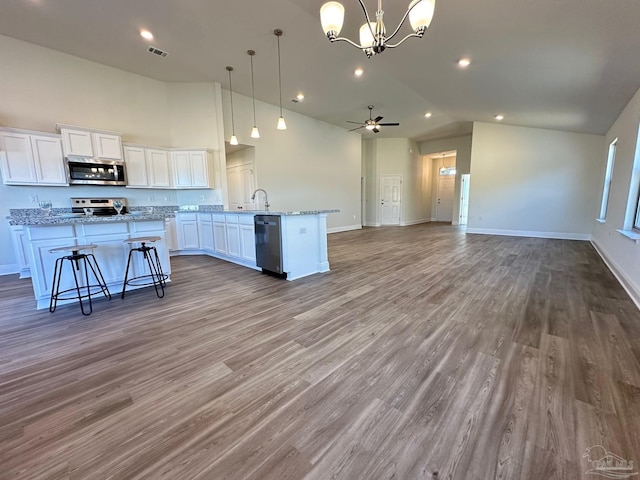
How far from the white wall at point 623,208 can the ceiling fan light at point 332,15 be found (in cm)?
410

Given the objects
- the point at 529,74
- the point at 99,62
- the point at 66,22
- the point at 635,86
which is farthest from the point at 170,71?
the point at 635,86

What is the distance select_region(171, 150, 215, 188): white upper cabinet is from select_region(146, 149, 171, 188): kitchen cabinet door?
13 centimetres

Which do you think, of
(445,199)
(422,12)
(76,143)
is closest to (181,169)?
(76,143)

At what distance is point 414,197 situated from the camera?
11.7m

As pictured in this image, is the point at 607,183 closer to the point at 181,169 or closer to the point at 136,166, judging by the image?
the point at 181,169

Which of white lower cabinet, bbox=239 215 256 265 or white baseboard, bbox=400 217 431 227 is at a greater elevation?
white lower cabinet, bbox=239 215 256 265

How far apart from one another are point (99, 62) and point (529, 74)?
723 cm

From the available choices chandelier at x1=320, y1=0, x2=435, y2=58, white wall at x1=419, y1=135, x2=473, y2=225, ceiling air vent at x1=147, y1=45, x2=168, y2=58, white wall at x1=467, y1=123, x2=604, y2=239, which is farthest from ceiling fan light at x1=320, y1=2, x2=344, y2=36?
white wall at x1=419, y1=135, x2=473, y2=225

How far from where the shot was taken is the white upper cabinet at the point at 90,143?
439 centimetres

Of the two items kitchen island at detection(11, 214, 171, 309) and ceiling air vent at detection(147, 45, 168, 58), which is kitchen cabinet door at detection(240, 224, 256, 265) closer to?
kitchen island at detection(11, 214, 171, 309)

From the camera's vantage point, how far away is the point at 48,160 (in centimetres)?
430

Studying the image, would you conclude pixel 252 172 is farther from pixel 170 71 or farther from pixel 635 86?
pixel 635 86

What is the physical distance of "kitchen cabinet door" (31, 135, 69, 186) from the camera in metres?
4.21

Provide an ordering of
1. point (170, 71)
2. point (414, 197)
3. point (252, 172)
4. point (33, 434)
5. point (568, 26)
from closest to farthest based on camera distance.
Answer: point (33, 434) → point (568, 26) → point (170, 71) → point (252, 172) → point (414, 197)
